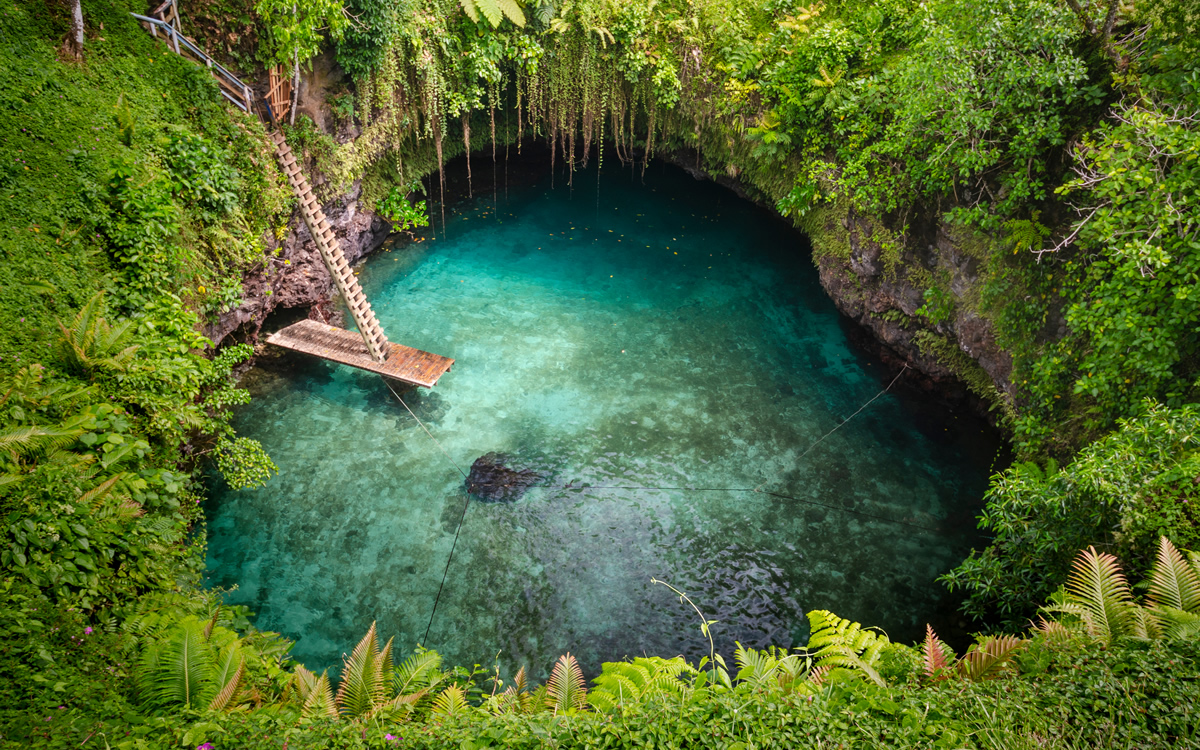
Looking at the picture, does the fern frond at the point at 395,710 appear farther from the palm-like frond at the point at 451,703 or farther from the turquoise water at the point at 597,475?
the turquoise water at the point at 597,475

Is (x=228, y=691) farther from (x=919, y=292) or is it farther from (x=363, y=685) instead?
(x=919, y=292)

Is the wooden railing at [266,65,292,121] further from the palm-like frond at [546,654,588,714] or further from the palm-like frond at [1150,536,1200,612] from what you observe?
the palm-like frond at [1150,536,1200,612]

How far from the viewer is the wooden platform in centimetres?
946

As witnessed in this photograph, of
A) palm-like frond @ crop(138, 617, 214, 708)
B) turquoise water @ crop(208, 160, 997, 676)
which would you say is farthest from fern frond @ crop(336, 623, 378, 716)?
turquoise water @ crop(208, 160, 997, 676)

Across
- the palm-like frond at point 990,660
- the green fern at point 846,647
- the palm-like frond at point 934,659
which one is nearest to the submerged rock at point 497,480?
the green fern at point 846,647

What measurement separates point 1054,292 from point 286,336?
36.4ft

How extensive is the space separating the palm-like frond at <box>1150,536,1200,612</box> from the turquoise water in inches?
125

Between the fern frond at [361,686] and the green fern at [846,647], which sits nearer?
the green fern at [846,647]

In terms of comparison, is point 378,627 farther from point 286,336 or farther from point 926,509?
point 926,509

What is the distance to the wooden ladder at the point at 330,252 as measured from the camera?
29.7ft

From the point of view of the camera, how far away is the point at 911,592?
7.52 metres

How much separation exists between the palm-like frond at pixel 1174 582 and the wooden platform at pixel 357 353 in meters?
8.42

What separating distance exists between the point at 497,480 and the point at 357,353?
328 centimetres

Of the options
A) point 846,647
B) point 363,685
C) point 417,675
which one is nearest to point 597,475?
point 417,675
